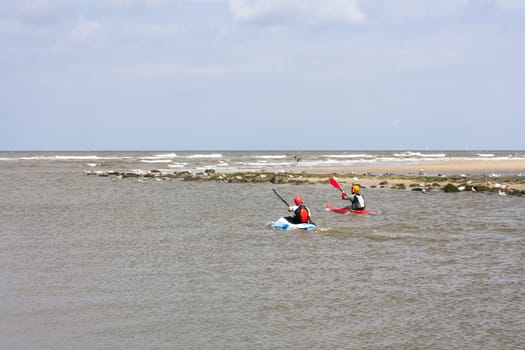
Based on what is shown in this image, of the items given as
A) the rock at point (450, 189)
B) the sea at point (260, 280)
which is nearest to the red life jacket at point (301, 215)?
the sea at point (260, 280)

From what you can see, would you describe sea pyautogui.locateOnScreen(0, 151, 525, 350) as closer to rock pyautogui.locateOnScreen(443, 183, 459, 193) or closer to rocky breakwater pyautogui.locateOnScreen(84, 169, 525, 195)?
rock pyautogui.locateOnScreen(443, 183, 459, 193)

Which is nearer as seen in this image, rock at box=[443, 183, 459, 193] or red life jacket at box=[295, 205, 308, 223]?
red life jacket at box=[295, 205, 308, 223]

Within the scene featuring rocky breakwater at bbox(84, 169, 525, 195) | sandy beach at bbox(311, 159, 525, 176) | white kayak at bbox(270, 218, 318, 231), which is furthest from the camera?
sandy beach at bbox(311, 159, 525, 176)

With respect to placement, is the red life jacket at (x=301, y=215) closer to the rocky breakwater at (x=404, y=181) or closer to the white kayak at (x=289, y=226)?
the white kayak at (x=289, y=226)

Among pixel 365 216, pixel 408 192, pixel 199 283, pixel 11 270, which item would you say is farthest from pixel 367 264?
pixel 408 192

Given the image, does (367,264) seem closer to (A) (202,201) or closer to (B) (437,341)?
(B) (437,341)

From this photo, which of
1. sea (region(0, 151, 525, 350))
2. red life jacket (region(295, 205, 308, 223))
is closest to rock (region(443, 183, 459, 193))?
sea (region(0, 151, 525, 350))

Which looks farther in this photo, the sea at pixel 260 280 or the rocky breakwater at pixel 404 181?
the rocky breakwater at pixel 404 181

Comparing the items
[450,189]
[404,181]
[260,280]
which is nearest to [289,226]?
[260,280]

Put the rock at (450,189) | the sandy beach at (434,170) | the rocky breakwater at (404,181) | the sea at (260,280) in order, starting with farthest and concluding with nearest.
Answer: the sandy beach at (434,170)
the rocky breakwater at (404,181)
the rock at (450,189)
the sea at (260,280)

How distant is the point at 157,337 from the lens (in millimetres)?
10328

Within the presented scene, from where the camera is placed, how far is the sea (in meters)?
10.5

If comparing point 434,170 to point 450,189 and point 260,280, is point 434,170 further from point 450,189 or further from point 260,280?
point 260,280

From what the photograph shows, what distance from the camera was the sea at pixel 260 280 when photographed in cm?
1051
